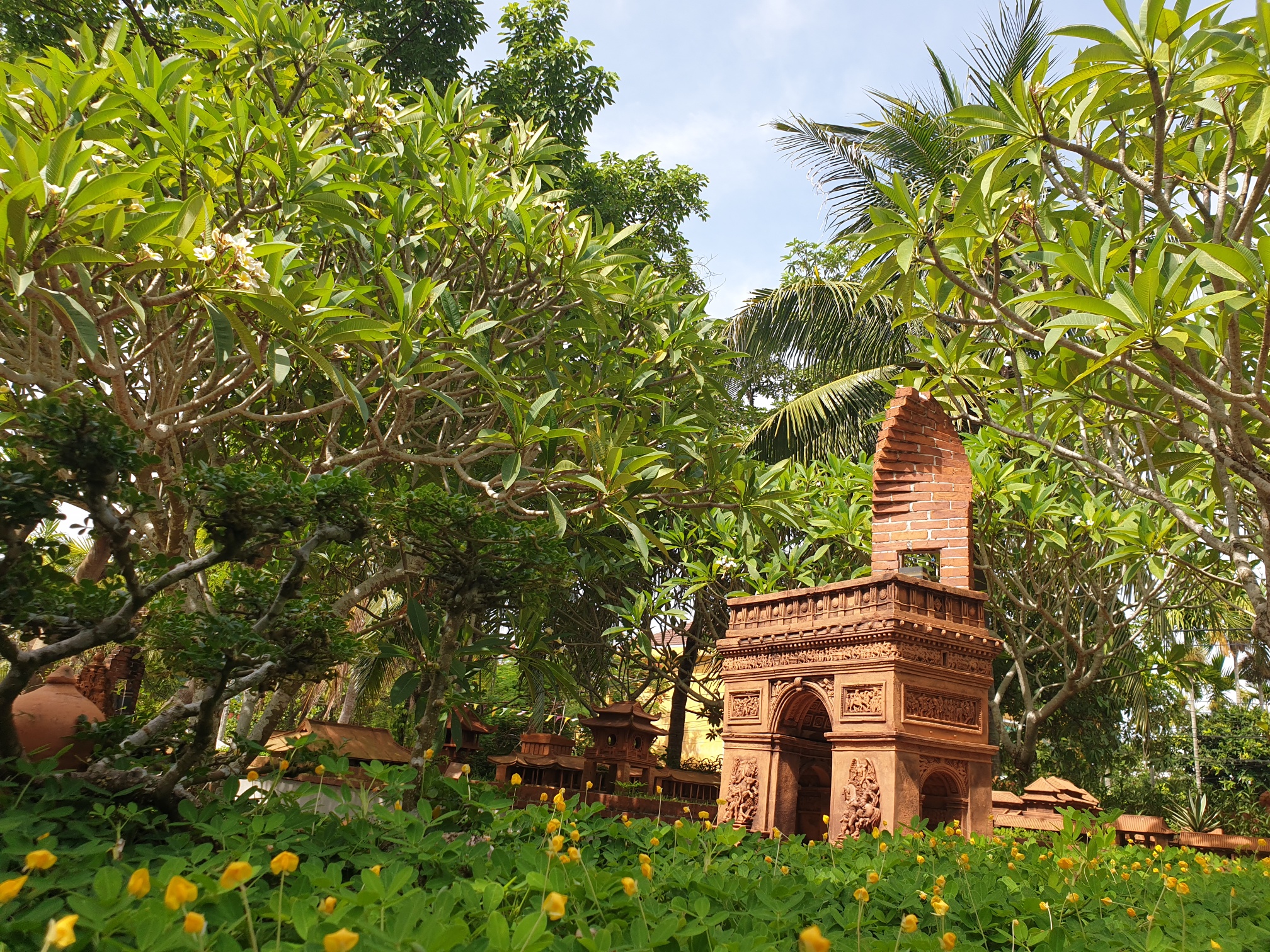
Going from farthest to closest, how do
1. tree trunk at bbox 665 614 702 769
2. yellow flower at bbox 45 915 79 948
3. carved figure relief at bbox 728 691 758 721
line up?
tree trunk at bbox 665 614 702 769 → carved figure relief at bbox 728 691 758 721 → yellow flower at bbox 45 915 79 948

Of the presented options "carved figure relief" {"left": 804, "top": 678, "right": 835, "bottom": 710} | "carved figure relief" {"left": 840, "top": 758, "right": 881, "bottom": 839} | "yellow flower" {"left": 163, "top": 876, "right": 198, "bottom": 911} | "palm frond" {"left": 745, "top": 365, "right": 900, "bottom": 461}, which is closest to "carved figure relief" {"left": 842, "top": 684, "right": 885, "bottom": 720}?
"carved figure relief" {"left": 804, "top": 678, "right": 835, "bottom": 710}

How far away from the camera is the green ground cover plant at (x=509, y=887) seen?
5.02 feet

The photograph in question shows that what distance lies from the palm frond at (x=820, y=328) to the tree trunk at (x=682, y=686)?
5.43 m

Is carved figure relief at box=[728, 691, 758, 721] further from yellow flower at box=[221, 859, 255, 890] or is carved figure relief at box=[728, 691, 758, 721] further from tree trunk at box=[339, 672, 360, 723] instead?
tree trunk at box=[339, 672, 360, 723]

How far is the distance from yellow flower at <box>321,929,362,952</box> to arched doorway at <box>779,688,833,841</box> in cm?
536

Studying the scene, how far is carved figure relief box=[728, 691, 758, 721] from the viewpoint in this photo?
638 centimetres

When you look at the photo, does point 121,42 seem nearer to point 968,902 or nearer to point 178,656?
point 178,656

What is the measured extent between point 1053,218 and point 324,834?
191 inches

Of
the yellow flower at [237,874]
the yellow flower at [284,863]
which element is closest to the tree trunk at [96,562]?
the yellow flower at [284,863]

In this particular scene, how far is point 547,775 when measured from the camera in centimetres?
1126

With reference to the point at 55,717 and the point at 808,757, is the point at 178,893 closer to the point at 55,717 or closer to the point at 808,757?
the point at 55,717

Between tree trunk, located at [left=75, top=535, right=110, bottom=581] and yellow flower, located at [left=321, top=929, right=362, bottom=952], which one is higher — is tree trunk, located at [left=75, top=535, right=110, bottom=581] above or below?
above

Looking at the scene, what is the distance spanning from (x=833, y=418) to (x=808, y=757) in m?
9.51

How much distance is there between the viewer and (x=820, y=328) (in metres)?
16.7
